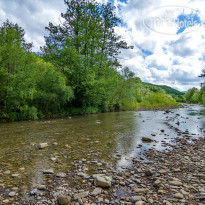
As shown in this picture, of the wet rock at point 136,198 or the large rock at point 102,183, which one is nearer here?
the wet rock at point 136,198

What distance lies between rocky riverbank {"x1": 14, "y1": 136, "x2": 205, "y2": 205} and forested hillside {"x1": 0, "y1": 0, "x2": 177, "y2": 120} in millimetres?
12488

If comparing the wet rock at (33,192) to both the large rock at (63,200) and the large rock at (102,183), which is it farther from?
the large rock at (102,183)

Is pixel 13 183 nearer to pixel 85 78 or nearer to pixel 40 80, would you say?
pixel 40 80

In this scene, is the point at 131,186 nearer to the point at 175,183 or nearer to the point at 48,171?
the point at 175,183

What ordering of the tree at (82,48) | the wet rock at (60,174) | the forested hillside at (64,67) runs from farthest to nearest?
the tree at (82,48) < the forested hillside at (64,67) < the wet rock at (60,174)

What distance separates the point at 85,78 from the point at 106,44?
951 cm

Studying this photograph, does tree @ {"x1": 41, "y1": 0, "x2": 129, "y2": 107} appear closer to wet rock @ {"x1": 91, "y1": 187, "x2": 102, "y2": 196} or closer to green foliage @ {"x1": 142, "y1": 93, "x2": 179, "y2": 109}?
wet rock @ {"x1": 91, "y1": 187, "x2": 102, "y2": 196}

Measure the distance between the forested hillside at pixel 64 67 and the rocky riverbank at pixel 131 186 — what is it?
12.5 metres

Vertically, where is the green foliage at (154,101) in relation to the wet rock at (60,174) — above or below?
above

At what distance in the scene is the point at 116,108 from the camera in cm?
3488

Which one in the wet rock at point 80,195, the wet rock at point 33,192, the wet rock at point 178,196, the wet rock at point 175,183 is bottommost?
the wet rock at point 175,183

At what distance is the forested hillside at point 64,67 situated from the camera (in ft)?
45.1

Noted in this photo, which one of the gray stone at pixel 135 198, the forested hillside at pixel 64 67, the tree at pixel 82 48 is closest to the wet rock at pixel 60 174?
the gray stone at pixel 135 198

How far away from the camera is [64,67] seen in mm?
22422
